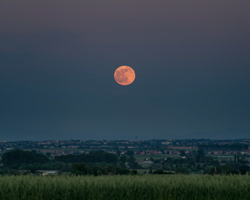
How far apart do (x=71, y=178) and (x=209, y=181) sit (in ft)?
24.5

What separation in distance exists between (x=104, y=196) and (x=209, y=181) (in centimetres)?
604

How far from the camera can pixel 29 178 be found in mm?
16500

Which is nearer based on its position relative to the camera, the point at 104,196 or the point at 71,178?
the point at 104,196

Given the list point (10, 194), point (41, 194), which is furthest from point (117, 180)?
point (10, 194)

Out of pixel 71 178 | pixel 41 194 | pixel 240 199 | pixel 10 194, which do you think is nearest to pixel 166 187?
pixel 240 199

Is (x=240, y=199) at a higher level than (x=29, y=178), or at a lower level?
lower

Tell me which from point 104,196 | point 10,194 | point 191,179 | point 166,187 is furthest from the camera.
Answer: point 191,179

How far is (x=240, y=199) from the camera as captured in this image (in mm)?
15852

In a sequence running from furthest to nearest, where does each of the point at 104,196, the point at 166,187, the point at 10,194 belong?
1. the point at 166,187
2. the point at 104,196
3. the point at 10,194

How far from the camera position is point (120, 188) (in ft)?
52.3

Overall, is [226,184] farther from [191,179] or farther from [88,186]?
[88,186]

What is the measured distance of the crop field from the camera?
1479cm

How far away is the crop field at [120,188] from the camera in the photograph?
14789 mm

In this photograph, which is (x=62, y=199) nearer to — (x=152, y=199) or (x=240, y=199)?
(x=152, y=199)
